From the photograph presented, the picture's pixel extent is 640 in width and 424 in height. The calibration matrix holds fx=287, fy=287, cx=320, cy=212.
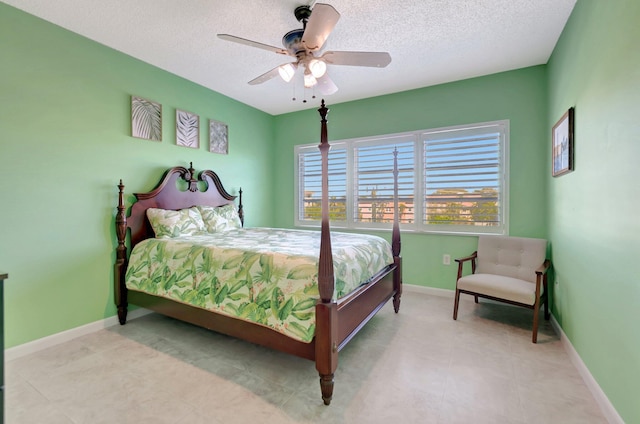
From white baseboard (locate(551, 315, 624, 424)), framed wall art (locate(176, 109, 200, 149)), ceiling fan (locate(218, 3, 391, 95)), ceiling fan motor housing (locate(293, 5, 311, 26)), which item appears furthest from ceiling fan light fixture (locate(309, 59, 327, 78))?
white baseboard (locate(551, 315, 624, 424))

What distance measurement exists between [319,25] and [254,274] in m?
1.71

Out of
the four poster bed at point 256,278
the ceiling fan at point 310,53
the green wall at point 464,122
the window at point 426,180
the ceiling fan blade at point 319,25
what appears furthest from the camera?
the window at point 426,180

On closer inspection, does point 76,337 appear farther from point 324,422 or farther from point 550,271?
point 550,271

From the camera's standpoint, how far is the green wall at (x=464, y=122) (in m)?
3.19

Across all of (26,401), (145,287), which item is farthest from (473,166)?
(26,401)

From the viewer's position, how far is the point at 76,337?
260cm

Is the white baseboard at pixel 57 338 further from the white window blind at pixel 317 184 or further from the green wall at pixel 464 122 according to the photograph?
the green wall at pixel 464 122

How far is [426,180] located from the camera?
148 inches

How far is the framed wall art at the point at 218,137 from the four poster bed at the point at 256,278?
67cm

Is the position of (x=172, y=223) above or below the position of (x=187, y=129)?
below

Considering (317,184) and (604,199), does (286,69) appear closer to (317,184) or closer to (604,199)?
(604,199)

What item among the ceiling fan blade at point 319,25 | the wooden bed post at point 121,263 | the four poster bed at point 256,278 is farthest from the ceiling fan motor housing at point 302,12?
the wooden bed post at point 121,263

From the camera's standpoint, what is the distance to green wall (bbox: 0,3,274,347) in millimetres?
2260

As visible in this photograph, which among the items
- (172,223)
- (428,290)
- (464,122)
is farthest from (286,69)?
(428,290)
